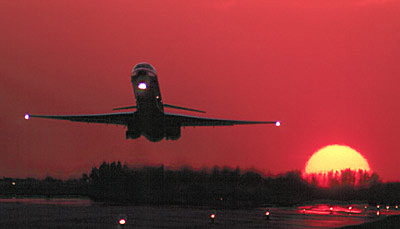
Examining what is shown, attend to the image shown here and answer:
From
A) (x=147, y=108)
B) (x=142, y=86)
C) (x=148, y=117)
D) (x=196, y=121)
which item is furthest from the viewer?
(x=196, y=121)

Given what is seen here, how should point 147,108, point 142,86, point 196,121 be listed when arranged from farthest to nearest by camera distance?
point 196,121 → point 147,108 → point 142,86

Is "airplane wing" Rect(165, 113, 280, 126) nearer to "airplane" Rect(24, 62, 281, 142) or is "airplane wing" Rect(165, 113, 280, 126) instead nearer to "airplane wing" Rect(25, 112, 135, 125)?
"airplane" Rect(24, 62, 281, 142)

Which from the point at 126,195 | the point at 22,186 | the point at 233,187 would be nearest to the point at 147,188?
the point at 126,195

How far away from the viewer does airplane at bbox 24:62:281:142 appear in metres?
55.7

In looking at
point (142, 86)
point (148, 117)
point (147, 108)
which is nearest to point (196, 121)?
point (148, 117)

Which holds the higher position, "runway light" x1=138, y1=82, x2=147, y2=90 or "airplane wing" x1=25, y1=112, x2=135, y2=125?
"runway light" x1=138, y1=82, x2=147, y2=90

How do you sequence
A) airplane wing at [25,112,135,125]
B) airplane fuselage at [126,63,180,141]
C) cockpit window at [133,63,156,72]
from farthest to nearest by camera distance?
airplane wing at [25,112,135,125] → cockpit window at [133,63,156,72] → airplane fuselage at [126,63,180,141]

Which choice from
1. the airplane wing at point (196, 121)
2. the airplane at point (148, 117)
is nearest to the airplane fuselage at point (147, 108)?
the airplane at point (148, 117)

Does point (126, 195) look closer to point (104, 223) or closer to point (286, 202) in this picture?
point (286, 202)

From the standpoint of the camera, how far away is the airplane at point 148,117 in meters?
55.7

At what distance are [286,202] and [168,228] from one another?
5859 cm

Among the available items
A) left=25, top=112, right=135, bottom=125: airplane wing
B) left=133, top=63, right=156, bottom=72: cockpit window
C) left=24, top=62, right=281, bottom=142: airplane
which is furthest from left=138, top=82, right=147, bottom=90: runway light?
left=25, top=112, right=135, bottom=125: airplane wing

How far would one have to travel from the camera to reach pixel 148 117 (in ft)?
195

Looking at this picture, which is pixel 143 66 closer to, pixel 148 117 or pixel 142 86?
pixel 142 86
